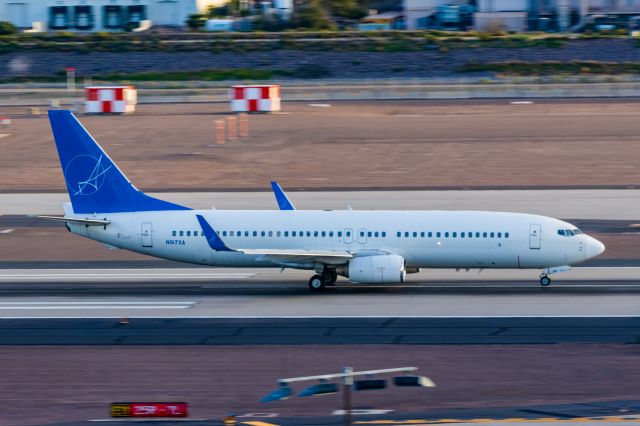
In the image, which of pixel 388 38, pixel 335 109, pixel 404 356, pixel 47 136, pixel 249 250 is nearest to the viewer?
pixel 404 356

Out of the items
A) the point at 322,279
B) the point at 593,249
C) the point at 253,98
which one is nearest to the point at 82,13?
the point at 253,98

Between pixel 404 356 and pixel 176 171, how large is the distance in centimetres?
3987

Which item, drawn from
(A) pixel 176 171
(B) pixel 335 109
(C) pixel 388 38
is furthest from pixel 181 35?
(A) pixel 176 171

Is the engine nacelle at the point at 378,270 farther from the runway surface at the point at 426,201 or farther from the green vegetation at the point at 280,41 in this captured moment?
the green vegetation at the point at 280,41

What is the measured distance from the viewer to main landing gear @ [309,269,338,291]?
3884 cm

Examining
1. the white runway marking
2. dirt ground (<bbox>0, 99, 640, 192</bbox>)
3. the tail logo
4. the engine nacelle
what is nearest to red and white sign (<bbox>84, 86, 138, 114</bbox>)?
dirt ground (<bbox>0, 99, 640, 192</bbox>)

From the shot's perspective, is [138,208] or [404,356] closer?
[404,356]

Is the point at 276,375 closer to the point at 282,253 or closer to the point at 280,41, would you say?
the point at 282,253

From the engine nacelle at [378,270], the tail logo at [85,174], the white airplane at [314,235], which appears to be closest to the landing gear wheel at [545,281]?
the white airplane at [314,235]

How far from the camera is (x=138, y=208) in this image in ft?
132

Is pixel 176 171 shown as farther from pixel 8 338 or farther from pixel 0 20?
pixel 0 20

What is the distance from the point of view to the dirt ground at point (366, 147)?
63781 mm

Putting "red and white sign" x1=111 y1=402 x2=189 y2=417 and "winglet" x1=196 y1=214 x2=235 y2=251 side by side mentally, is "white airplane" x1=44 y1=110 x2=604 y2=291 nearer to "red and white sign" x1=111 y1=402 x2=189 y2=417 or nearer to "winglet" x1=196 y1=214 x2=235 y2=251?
"winglet" x1=196 y1=214 x2=235 y2=251

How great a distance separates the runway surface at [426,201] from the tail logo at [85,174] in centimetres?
1393
